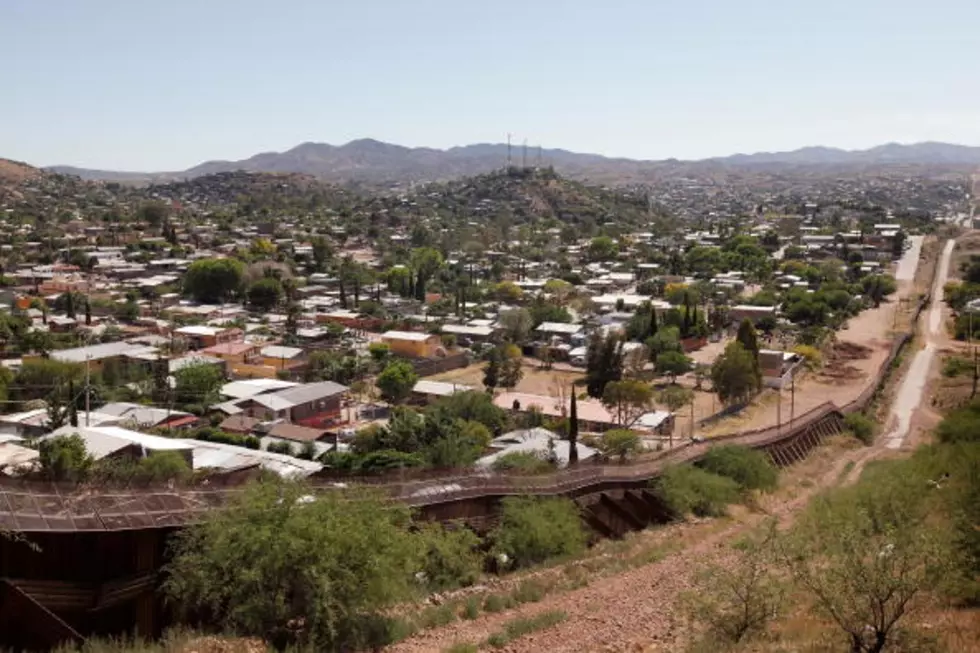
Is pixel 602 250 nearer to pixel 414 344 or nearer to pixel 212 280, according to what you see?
pixel 212 280

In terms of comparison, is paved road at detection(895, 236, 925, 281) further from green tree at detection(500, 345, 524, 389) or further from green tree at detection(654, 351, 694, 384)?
green tree at detection(500, 345, 524, 389)

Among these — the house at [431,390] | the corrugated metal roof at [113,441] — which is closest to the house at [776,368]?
the house at [431,390]

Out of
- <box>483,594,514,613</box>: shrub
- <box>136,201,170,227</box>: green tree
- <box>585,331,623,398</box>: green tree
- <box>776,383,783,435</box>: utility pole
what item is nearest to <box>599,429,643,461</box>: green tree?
<box>776,383,783,435</box>: utility pole

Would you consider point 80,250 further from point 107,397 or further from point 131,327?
point 107,397

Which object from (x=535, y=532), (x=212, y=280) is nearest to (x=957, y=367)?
(x=535, y=532)

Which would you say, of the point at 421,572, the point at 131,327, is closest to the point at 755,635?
the point at 421,572
